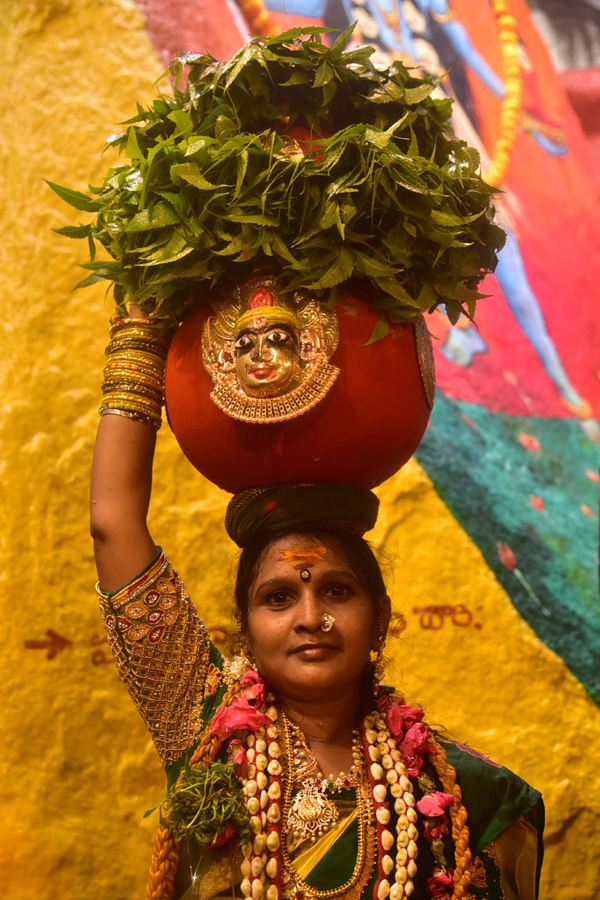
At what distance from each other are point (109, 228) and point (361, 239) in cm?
55

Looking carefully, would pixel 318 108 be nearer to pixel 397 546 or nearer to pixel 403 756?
pixel 403 756

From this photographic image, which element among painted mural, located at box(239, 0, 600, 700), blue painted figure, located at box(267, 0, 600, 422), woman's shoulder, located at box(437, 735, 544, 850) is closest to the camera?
woman's shoulder, located at box(437, 735, 544, 850)

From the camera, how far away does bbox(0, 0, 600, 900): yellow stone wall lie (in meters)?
2.69

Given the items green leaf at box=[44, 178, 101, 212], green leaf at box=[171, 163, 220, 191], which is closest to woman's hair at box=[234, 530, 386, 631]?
green leaf at box=[171, 163, 220, 191]

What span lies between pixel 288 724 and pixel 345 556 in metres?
0.37

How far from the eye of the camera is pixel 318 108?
1786 mm

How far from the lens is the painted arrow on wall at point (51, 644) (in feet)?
9.05

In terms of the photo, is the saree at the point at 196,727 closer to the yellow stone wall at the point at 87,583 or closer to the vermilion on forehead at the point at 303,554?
the vermilion on forehead at the point at 303,554

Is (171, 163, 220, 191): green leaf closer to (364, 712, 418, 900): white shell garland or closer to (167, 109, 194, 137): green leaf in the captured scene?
(167, 109, 194, 137): green leaf

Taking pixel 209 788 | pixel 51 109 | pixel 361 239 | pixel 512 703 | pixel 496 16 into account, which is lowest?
pixel 512 703

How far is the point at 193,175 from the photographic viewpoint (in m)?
1.62

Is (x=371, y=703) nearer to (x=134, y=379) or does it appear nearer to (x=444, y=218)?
(x=134, y=379)

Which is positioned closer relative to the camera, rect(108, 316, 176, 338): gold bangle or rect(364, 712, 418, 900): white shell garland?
rect(364, 712, 418, 900): white shell garland

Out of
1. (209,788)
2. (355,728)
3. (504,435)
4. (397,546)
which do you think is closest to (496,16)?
(504,435)
